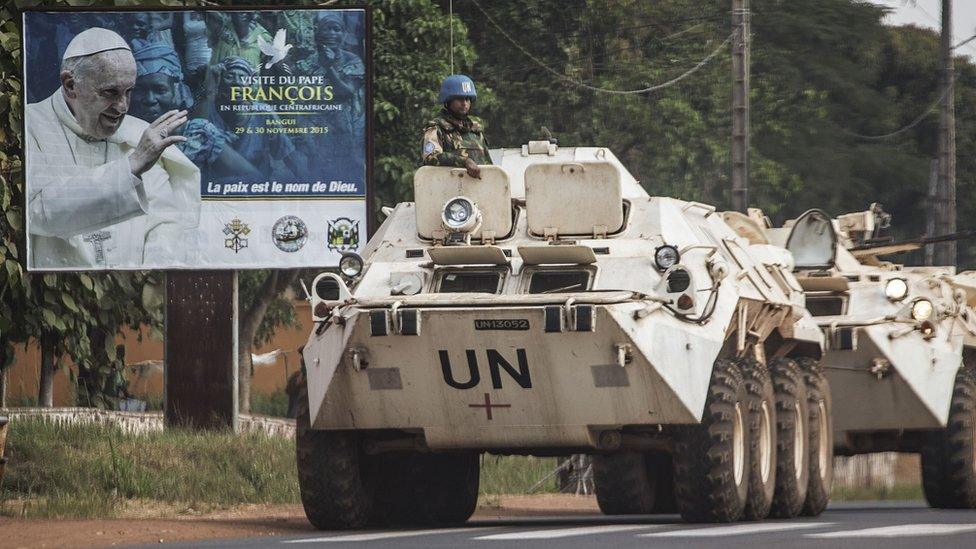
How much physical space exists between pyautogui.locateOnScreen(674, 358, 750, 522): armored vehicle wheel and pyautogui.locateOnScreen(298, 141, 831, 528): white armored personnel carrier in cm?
1

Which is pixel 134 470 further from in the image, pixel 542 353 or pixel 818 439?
pixel 542 353

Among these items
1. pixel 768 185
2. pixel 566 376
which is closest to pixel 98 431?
pixel 566 376

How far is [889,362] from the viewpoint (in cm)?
1769

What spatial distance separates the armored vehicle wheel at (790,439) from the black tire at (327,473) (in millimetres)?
3009

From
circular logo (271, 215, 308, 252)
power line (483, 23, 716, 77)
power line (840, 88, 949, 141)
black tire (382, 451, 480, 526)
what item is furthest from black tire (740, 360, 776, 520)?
power line (840, 88, 949, 141)

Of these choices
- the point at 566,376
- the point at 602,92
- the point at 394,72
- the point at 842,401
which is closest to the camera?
the point at 566,376

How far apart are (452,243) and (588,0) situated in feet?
66.3

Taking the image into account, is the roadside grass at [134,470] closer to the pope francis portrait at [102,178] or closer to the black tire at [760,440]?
the pope francis portrait at [102,178]

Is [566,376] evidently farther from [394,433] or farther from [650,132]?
[650,132]

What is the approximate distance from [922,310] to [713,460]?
18.5 feet

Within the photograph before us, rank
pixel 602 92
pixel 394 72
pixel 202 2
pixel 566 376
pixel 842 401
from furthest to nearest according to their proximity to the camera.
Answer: pixel 602 92 < pixel 394 72 < pixel 202 2 < pixel 842 401 < pixel 566 376

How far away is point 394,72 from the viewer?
28.2 m

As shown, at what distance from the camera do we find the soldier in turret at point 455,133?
14.6 meters

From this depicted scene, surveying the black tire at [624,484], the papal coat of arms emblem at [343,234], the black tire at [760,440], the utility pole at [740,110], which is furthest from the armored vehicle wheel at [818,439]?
the utility pole at [740,110]
